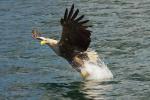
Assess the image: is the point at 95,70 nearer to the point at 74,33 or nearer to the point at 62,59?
the point at 74,33

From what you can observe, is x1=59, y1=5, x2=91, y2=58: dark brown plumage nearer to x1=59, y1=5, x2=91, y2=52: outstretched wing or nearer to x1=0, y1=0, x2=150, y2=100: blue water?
x1=59, y1=5, x2=91, y2=52: outstretched wing

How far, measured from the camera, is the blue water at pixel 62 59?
16203 millimetres

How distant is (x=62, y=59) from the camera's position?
65.0 feet

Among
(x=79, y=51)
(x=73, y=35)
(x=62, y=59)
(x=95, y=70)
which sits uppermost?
(x=73, y=35)

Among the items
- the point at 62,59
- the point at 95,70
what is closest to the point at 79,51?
the point at 95,70

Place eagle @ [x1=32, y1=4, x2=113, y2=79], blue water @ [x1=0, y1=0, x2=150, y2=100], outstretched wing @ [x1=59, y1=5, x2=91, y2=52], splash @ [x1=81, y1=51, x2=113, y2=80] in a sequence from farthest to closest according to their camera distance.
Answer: splash @ [x1=81, y1=51, x2=113, y2=80]
eagle @ [x1=32, y1=4, x2=113, y2=79]
outstretched wing @ [x1=59, y1=5, x2=91, y2=52]
blue water @ [x1=0, y1=0, x2=150, y2=100]

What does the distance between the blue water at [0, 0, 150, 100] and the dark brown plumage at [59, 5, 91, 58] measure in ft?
2.39

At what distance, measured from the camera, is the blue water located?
16203 millimetres

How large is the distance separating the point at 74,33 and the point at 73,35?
0.08 meters

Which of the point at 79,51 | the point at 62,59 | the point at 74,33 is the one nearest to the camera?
the point at 74,33

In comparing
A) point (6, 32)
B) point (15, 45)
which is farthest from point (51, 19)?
point (15, 45)

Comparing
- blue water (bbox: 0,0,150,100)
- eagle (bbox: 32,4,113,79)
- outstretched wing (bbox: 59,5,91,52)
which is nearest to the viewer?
blue water (bbox: 0,0,150,100)

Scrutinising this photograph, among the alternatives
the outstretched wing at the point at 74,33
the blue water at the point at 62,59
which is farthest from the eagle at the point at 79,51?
the blue water at the point at 62,59

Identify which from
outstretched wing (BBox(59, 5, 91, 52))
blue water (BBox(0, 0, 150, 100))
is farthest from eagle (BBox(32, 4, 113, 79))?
blue water (BBox(0, 0, 150, 100))
